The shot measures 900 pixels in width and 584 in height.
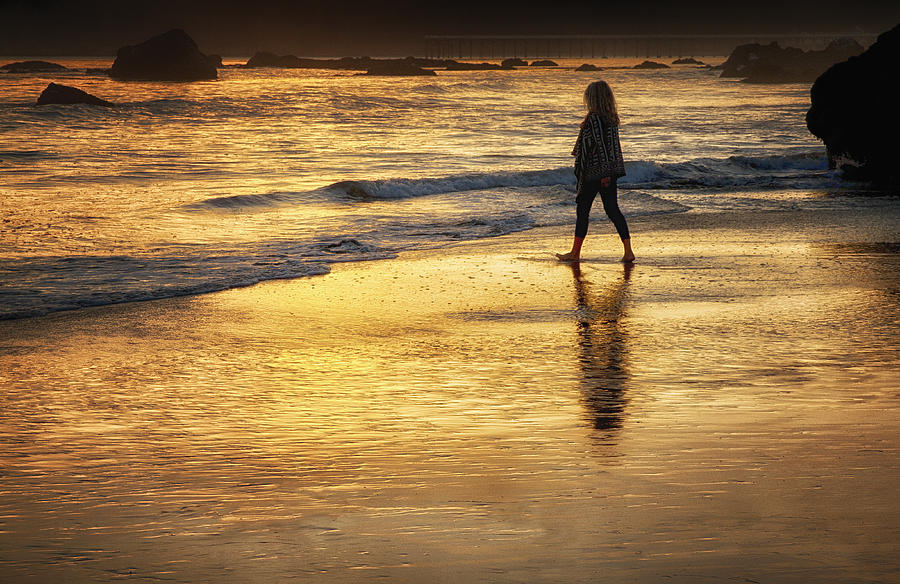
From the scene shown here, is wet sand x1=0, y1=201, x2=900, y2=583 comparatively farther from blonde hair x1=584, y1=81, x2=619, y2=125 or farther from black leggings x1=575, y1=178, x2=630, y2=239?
blonde hair x1=584, y1=81, x2=619, y2=125

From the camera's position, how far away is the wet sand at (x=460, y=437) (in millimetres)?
3111

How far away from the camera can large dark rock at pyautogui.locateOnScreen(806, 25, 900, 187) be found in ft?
62.0

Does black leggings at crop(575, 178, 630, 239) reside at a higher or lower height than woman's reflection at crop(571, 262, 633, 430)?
higher

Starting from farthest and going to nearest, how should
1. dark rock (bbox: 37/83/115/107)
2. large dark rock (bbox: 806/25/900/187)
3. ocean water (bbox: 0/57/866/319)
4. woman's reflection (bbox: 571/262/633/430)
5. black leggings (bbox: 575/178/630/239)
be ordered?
dark rock (bbox: 37/83/115/107) < large dark rock (bbox: 806/25/900/187) < ocean water (bbox: 0/57/866/319) < black leggings (bbox: 575/178/630/239) < woman's reflection (bbox: 571/262/633/430)

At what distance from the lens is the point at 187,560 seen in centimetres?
308

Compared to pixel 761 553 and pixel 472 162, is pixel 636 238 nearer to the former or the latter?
pixel 761 553

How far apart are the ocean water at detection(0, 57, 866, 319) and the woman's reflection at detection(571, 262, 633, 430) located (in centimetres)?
277

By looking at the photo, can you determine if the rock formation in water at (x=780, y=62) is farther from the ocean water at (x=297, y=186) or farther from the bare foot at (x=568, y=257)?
the bare foot at (x=568, y=257)

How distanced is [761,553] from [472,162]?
2185 cm

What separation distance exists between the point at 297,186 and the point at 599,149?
10217 millimetres

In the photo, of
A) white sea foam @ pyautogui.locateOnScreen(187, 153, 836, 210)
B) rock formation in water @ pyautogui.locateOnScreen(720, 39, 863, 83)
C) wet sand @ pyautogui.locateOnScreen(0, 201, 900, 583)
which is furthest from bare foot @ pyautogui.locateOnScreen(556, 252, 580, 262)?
rock formation in water @ pyautogui.locateOnScreen(720, 39, 863, 83)

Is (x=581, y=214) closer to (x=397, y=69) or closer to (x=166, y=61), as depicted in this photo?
(x=166, y=61)

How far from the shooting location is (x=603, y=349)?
6180mm

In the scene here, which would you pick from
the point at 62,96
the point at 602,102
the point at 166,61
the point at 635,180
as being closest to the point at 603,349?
the point at 602,102
